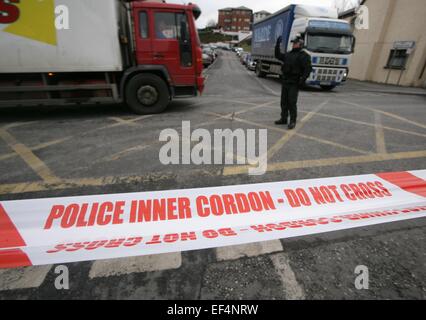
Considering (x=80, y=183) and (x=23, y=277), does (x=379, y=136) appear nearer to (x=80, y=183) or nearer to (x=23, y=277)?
(x=80, y=183)

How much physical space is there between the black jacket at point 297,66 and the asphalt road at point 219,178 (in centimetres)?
114

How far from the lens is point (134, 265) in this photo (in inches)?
72.9

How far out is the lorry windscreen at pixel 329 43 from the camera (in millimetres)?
10695

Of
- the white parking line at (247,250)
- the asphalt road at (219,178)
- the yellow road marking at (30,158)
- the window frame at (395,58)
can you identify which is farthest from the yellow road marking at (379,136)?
the window frame at (395,58)

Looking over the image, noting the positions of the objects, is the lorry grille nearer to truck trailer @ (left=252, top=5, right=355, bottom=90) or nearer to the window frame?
truck trailer @ (left=252, top=5, right=355, bottom=90)

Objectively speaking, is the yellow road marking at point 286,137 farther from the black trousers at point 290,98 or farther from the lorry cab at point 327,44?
the lorry cab at point 327,44

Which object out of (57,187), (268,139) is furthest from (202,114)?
(57,187)

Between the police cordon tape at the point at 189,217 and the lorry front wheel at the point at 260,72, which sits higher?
the lorry front wheel at the point at 260,72

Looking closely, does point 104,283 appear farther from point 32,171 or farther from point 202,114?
point 202,114

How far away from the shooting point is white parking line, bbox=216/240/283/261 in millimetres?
1963

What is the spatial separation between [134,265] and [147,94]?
5411mm

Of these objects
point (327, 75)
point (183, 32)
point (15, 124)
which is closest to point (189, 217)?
point (183, 32)

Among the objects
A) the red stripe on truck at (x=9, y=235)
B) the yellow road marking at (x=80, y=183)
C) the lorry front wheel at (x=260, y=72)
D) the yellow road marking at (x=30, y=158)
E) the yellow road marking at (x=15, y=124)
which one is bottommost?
the yellow road marking at (x=15, y=124)

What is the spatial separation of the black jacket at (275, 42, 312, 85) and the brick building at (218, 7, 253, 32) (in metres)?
117
